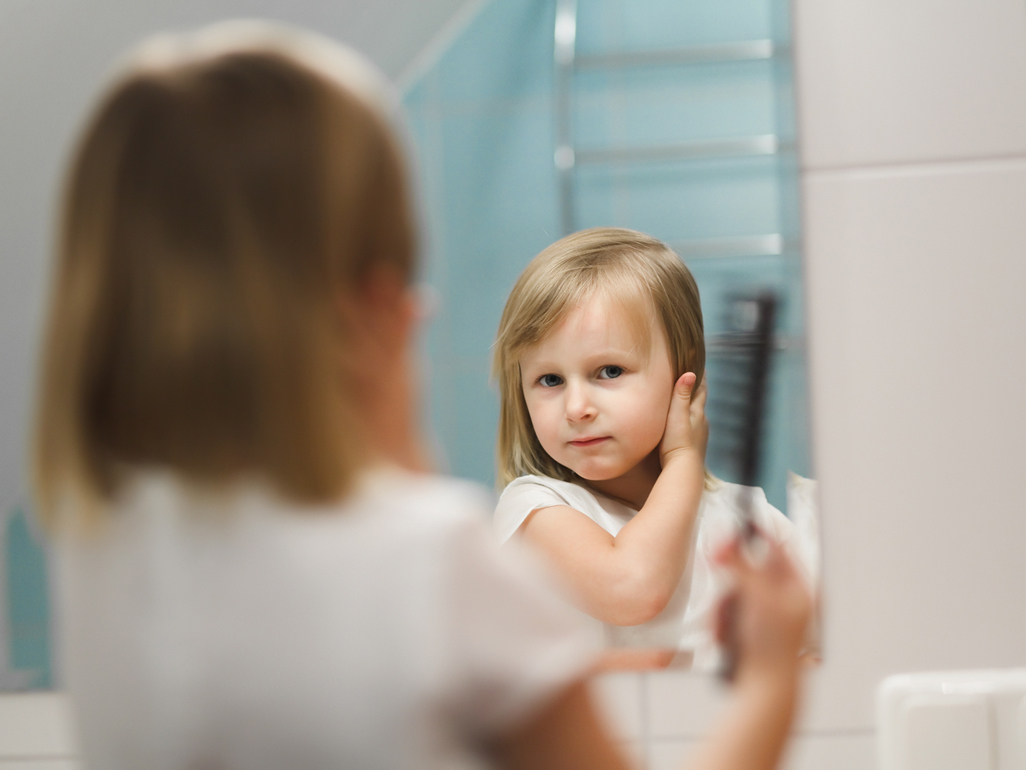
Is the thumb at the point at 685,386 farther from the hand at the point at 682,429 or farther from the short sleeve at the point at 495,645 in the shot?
the short sleeve at the point at 495,645

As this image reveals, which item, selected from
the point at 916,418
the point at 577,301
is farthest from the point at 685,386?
the point at 916,418

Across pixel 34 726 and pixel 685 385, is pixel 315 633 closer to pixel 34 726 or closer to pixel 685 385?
pixel 685 385

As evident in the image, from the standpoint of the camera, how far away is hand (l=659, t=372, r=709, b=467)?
65 cm

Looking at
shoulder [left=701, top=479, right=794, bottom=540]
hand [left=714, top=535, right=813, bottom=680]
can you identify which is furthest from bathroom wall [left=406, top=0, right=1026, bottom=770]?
hand [left=714, top=535, right=813, bottom=680]

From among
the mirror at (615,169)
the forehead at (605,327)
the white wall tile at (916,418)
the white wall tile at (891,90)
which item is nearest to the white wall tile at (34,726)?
the mirror at (615,169)

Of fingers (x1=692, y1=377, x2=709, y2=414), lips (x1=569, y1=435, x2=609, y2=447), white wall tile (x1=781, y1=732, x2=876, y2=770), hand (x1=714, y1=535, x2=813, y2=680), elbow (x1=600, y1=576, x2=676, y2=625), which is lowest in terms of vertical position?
white wall tile (x1=781, y1=732, x2=876, y2=770)

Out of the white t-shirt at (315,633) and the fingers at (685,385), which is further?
the fingers at (685,385)

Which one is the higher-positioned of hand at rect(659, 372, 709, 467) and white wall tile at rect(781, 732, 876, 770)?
hand at rect(659, 372, 709, 467)

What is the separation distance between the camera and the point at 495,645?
329mm

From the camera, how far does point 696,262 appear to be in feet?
2.26

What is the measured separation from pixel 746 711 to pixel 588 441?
273 mm

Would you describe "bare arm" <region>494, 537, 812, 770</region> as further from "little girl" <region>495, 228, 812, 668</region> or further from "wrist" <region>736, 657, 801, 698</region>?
"little girl" <region>495, 228, 812, 668</region>

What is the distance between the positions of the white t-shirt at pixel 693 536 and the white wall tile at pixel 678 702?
0.06 ft

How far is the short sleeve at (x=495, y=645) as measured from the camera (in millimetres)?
326
